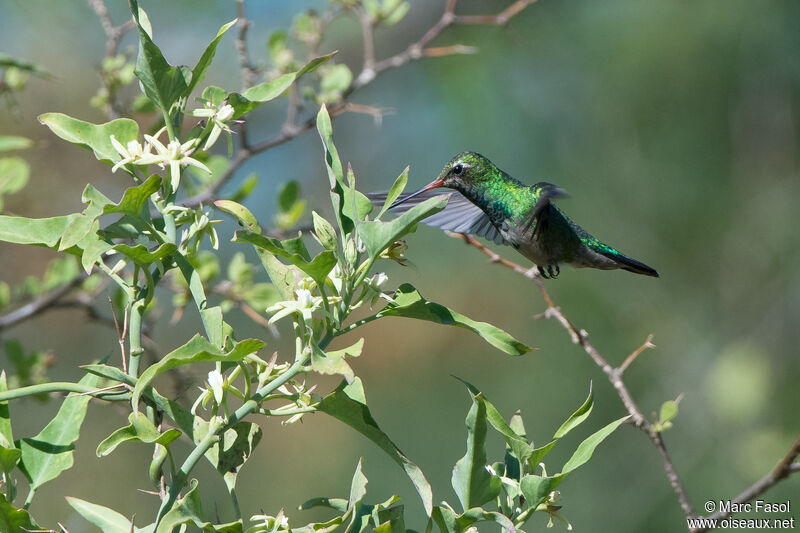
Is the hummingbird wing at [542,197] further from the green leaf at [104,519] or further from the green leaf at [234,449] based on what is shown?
the green leaf at [104,519]

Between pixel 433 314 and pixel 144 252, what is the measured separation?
233mm

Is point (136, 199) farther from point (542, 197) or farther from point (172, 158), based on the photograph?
point (542, 197)

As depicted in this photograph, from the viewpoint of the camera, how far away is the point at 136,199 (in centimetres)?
61

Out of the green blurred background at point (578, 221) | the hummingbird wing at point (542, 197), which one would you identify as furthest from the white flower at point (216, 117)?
the green blurred background at point (578, 221)

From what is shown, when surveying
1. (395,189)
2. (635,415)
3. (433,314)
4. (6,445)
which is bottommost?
(635,415)

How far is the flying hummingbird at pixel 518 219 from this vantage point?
157 cm

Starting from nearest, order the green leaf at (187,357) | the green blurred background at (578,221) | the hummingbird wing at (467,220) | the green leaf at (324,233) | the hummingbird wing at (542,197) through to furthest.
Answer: the green leaf at (187,357) → the green leaf at (324,233) → the hummingbird wing at (542,197) → the hummingbird wing at (467,220) → the green blurred background at (578,221)

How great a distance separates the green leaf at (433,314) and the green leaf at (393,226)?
0.04 metres

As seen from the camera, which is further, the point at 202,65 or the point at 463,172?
the point at 463,172

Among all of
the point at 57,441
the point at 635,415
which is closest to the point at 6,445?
the point at 57,441

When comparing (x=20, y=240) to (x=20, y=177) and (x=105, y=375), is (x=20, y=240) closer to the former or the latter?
(x=105, y=375)

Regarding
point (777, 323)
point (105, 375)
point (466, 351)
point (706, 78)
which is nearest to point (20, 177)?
point (105, 375)

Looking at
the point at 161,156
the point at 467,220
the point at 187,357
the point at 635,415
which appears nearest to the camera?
the point at 187,357

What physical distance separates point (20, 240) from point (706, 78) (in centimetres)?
435
